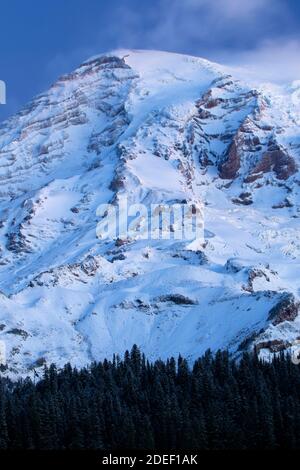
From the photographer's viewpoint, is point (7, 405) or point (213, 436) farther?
point (7, 405)

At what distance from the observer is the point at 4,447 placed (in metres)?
174

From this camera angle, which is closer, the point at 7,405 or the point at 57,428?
the point at 57,428
